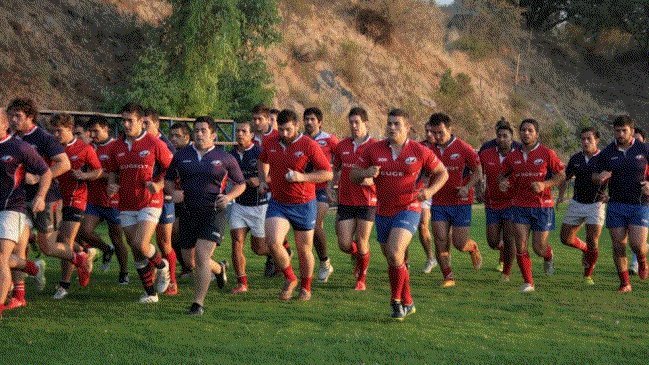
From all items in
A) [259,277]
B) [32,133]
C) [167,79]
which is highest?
[167,79]

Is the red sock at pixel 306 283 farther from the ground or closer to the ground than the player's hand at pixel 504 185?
closer to the ground

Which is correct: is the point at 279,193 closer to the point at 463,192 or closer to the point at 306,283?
the point at 306,283

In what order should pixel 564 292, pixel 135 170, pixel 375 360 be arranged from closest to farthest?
1. pixel 375 360
2. pixel 135 170
3. pixel 564 292

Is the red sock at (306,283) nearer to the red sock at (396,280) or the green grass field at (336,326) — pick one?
the green grass field at (336,326)

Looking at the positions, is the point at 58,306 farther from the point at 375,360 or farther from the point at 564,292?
the point at 564,292

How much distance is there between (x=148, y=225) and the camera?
9617 millimetres

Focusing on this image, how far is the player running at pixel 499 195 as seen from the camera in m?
11.5

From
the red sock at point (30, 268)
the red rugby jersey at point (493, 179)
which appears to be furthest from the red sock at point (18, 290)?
the red rugby jersey at point (493, 179)

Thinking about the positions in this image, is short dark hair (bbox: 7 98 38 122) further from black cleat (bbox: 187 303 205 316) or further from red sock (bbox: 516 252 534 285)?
red sock (bbox: 516 252 534 285)

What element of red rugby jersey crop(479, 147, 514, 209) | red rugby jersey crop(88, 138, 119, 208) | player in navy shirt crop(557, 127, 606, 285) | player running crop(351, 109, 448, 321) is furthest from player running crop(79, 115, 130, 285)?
player in navy shirt crop(557, 127, 606, 285)

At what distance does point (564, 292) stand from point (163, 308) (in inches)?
188

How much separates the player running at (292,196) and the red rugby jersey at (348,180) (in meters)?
0.88

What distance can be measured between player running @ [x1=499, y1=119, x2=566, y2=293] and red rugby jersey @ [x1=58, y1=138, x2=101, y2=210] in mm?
4754

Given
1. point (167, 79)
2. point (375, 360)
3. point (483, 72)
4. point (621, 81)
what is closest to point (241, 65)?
point (167, 79)
